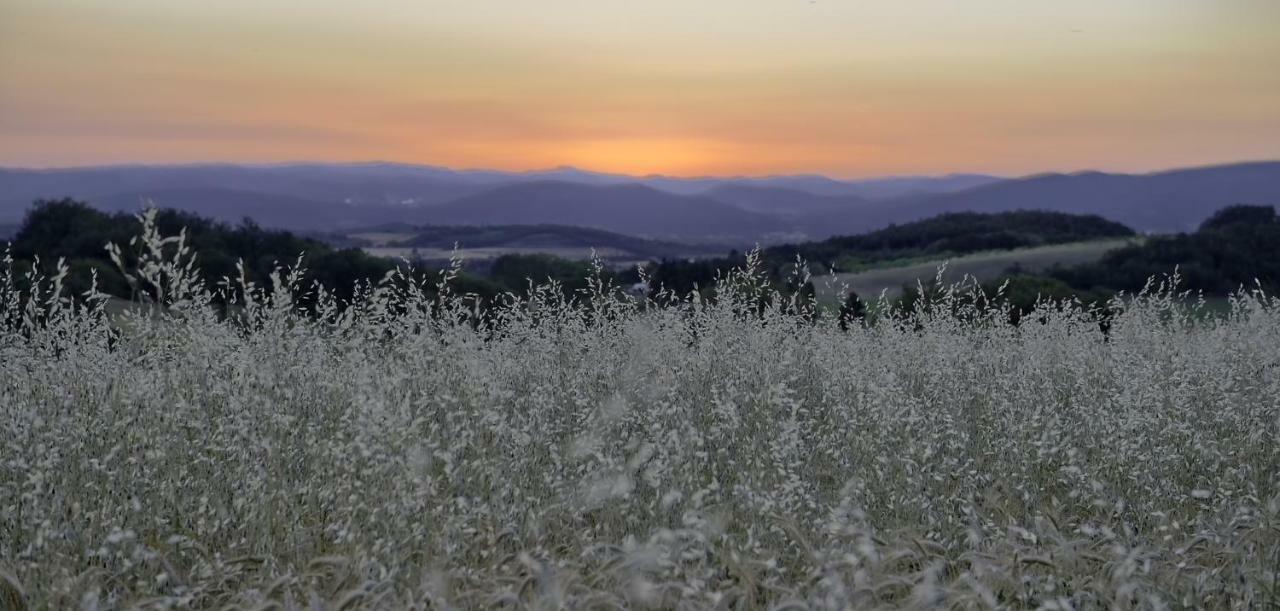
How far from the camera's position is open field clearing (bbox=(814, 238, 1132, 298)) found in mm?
38125

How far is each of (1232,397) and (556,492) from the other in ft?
15.9

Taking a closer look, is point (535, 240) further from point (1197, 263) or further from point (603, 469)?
point (603, 469)

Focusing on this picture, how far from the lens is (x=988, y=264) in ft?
140

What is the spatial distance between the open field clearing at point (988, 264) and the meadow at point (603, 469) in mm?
28037

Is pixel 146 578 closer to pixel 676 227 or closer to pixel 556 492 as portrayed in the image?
pixel 556 492

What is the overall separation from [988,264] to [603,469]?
39.7 metres

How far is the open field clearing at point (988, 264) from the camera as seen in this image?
125 ft

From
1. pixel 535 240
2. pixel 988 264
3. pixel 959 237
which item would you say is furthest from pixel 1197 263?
pixel 535 240

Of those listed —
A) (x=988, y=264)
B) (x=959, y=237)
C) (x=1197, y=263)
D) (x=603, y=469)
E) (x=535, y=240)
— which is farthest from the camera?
(x=535, y=240)

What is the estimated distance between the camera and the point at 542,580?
3.23m

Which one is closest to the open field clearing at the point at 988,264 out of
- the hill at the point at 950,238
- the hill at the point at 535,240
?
the hill at the point at 950,238

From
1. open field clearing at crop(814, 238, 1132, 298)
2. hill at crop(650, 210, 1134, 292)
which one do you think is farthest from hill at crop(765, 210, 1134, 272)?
open field clearing at crop(814, 238, 1132, 298)

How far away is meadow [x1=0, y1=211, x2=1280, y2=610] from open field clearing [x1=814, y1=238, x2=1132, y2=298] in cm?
2804

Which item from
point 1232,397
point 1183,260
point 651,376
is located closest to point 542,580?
point 651,376
